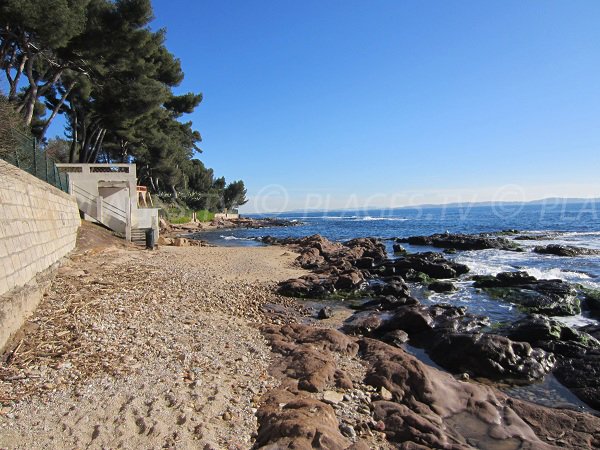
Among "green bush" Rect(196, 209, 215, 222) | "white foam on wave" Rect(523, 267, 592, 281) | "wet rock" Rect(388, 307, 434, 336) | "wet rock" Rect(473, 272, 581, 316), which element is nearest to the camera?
"wet rock" Rect(388, 307, 434, 336)

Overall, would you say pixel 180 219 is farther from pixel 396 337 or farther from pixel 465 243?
pixel 396 337

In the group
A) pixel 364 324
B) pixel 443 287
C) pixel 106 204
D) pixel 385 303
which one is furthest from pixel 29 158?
pixel 443 287

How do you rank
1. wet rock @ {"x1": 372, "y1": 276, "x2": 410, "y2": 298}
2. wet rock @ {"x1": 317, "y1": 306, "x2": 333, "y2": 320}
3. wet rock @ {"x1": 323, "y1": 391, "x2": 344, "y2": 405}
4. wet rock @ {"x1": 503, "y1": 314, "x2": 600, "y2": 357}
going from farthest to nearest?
Result: wet rock @ {"x1": 372, "y1": 276, "x2": 410, "y2": 298} → wet rock @ {"x1": 317, "y1": 306, "x2": 333, "y2": 320} → wet rock @ {"x1": 503, "y1": 314, "x2": 600, "y2": 357} → wet rock @ {"x1": 323, "y1": 391, "x2": 344, "y2": 405}

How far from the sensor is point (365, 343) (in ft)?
25.0

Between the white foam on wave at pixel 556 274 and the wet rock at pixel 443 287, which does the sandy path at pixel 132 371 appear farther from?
the white foam on wave at pixel 556 274

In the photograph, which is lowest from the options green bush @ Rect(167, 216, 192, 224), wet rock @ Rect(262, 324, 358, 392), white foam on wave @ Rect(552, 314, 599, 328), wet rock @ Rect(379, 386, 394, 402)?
white foam on wave @ Rect(552, 314, 599, 328)

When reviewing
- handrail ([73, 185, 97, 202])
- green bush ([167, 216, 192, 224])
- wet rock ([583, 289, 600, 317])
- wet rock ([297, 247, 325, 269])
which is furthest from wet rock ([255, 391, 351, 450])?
green bush ([167, 216, 192, 224])

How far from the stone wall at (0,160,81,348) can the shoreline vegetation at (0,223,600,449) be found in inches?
16.2

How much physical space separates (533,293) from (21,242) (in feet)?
49.8

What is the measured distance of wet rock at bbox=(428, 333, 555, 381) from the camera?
7.30 m

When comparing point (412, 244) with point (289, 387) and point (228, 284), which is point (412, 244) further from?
point (289, 387)

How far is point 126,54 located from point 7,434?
2038 cm

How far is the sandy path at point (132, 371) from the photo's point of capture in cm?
402

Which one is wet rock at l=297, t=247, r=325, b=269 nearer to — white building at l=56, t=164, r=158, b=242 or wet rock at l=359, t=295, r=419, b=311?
wet rock at l=359, t=295, r=419, b=311
